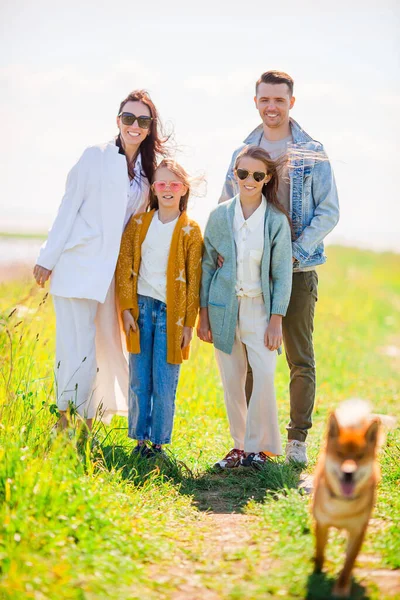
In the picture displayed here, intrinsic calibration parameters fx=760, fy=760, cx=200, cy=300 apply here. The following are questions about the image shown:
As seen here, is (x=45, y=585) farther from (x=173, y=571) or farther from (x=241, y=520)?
(x=241, y=520)

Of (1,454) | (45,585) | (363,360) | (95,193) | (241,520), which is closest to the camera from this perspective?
(45,585)

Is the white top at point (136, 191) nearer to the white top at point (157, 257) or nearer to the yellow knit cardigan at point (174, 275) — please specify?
the yellow knit cardigan at point (174, 275)

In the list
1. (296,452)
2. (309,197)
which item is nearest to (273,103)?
(309,197)

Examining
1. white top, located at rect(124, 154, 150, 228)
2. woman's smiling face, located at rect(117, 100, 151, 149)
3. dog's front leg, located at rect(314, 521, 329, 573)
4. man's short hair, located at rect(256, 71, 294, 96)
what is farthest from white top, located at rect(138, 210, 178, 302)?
dog's front leg, located at rect(314, 521, 329, 573)

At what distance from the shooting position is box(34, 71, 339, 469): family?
→ 191 inches

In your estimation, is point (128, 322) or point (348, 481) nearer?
point (348, 481)

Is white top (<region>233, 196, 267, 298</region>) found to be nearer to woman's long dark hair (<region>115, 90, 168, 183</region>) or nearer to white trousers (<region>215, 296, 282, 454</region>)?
white trousers (<region>215, 296, 282, 454</region>)

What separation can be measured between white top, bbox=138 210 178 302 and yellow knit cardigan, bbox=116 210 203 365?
1.4 inches

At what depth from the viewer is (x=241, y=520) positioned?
4.12 metres

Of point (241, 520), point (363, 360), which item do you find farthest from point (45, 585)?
point (363, 360)

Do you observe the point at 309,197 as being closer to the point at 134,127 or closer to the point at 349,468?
the point at 134,127

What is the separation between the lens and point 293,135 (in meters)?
5.13

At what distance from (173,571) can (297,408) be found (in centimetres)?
209

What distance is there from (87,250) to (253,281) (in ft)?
3.56
